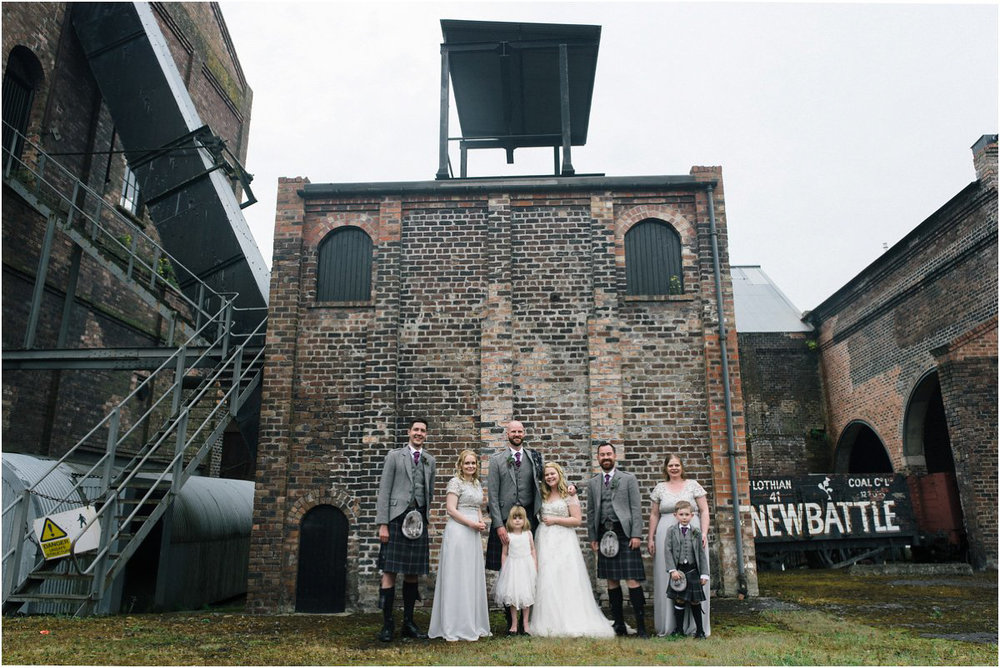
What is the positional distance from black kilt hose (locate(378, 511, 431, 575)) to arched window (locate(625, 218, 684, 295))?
518 centimetres

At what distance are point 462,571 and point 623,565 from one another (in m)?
1.48

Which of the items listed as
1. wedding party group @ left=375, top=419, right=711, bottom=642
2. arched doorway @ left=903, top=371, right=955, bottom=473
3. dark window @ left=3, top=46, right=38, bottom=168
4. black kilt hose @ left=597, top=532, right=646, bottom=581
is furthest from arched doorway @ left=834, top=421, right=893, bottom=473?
dark window @ left=3, top=46, right=38, bottom=168

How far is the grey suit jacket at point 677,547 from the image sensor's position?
6.31 m

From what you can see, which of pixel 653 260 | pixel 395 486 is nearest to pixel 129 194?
pixel 653 260

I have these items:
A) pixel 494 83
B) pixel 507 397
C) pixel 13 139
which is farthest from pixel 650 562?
pixel 13 139

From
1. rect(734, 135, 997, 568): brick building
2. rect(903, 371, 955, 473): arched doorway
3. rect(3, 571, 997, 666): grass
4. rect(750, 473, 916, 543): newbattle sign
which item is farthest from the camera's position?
rect(903, 371, 955, 473): arched doorway

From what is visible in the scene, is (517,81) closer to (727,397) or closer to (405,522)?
(727,397)

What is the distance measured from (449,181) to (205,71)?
1261 centimetres

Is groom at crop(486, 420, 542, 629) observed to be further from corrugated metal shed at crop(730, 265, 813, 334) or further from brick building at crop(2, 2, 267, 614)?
corrugated metal shed at crop(730, 265, 813, 334)

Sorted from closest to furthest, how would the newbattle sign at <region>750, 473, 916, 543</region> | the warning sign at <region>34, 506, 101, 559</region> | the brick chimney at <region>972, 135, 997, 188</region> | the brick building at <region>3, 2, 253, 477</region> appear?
the warning sign at <region>34, 506, 101, 559</region> < the brick building at <region>3, 2, 253, 477</region> < the brick chimney at <region>972, 135, 997, 188</region> < the newbattle sign at <region>750, 473, 916, 543</region>

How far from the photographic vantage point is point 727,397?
9586 millimetres

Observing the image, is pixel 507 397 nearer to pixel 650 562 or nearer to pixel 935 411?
pixel 650 562

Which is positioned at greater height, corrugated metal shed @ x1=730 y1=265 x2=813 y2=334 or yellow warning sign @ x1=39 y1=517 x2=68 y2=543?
corrugated metal shed @ x1=730 y1=265 x2=813 y2=334

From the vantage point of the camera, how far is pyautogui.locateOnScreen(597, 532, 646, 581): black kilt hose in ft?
21.1
